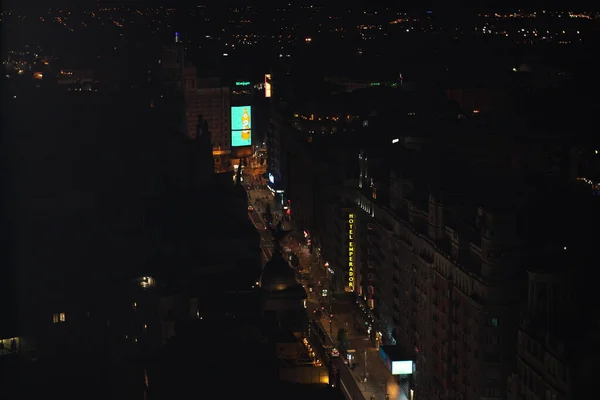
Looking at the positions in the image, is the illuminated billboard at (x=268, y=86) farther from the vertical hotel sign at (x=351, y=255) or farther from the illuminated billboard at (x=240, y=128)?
the vertical hotel sign at (x=351, y=255)

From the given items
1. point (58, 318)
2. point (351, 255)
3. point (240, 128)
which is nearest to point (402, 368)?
point (58, 318)

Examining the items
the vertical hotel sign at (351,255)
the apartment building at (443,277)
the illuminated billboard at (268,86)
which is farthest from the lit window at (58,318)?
the illuminated billboard at (268,86)

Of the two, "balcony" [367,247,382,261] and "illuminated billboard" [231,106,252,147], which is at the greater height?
"illuminated billboard" [231,106,252,147]

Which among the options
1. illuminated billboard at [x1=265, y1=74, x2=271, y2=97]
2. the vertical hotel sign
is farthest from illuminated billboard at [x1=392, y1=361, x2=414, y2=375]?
illuminated billboard at [x1=265, y1=74, x2=271, y2=97]

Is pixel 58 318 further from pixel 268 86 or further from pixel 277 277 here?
pixel 268 86

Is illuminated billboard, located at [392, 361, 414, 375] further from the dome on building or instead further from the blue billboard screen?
the blue billboard screen

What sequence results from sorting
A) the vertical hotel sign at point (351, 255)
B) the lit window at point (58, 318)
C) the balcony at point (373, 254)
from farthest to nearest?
the vertical hotel sign at point (351, 255) → the balcony at point (373, 254) → the lit window at point (58, 318)
